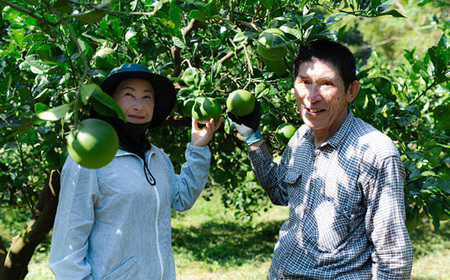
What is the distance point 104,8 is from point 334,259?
99 centimetres

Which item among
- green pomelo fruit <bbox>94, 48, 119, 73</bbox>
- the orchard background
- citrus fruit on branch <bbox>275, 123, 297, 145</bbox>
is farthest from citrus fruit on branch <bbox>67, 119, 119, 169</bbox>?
citrus fruit on branch <bbox>275, 123, 297, 145</bbox>

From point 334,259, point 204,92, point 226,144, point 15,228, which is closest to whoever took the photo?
point 334,259

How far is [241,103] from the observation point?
1586 millimetres

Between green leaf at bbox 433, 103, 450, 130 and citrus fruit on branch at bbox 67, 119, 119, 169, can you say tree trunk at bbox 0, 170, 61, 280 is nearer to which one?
citrus fruit on branch at bbox 67, 119, 119, 169

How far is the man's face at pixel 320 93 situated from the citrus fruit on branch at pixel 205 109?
0.30 meters

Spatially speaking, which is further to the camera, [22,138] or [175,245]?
[175,245]

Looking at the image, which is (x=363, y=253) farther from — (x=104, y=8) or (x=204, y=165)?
(x=104, y=8)

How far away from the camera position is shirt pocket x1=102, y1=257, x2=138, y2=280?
1385 mm

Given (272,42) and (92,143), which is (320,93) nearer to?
(272,42)

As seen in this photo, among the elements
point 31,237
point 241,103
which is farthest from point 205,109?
point 31,237

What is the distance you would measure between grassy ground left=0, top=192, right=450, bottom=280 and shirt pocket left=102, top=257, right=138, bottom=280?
2776 millimetres

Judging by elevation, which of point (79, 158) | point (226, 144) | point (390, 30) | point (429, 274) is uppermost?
point (79, 158)

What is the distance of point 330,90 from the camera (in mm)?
1434

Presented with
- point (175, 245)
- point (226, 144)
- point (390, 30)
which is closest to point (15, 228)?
point (175, 245)
